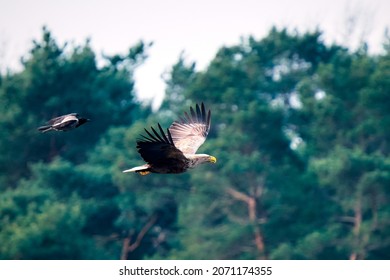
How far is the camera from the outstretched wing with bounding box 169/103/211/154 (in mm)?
14266

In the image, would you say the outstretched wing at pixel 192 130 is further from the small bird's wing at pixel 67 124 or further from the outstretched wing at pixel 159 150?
the small bird's wing at pixel 67 124

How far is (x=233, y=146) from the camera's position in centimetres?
3080

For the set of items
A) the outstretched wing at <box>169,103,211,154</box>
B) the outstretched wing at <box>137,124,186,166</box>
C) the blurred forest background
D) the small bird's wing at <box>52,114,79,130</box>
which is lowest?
the outstretched wing at <box>137,124,186,166</box>

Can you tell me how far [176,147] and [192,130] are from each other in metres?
1.54

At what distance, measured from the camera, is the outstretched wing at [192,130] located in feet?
46.8

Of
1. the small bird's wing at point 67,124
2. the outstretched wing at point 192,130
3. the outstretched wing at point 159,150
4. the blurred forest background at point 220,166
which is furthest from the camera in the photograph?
the blurred forest background at point 220,166

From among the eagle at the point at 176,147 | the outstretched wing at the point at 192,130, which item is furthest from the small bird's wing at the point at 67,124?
the outstretched wing at the point at 192,130

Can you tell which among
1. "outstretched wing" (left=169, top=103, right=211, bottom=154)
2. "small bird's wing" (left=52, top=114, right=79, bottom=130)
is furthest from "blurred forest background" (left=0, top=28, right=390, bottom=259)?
"small bird's wing" (left=52, top=114, right=79, bottom=130)

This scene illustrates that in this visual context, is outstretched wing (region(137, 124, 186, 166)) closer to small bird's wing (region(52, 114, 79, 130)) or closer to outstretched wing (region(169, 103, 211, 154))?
small bird's wing (region(52, 114, 79, 130))

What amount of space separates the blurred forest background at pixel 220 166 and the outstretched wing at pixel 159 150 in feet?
52.6

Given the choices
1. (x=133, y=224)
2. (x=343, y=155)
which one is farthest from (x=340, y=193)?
(x=133, y=224)

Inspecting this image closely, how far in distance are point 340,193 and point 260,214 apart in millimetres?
2260

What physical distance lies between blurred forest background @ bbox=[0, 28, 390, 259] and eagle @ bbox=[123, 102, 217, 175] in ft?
46.4

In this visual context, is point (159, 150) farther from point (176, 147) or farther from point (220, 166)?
point (220, 166)
